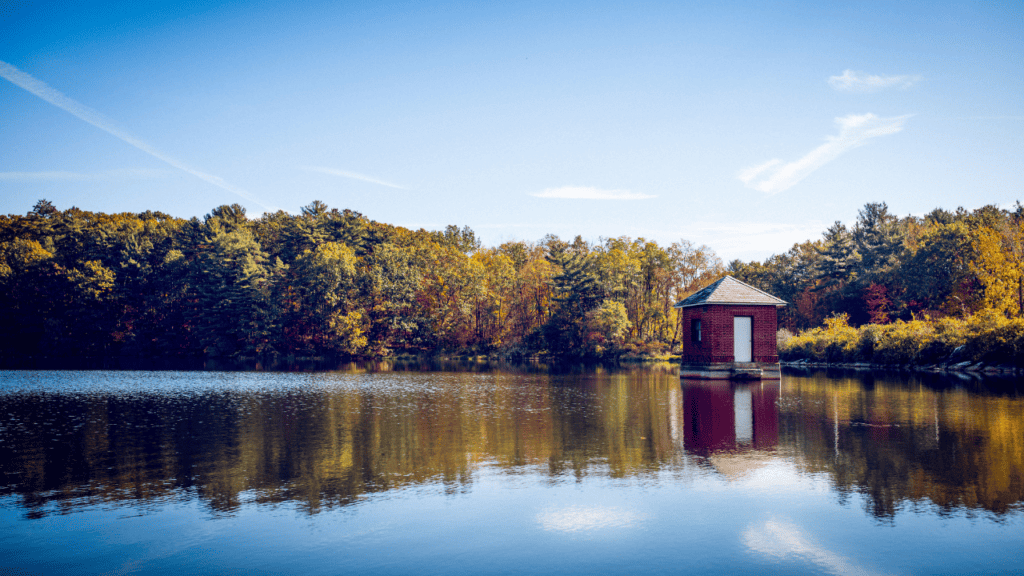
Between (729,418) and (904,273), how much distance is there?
43069 millimetres

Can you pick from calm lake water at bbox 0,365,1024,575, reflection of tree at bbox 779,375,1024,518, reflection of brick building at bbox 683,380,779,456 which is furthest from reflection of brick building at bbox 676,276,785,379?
calm lake water at bbox 0,365,1024,575

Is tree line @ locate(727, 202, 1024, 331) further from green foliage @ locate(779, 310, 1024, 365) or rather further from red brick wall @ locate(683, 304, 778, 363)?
red brick wall @ locate(683, 304, 778, 363)

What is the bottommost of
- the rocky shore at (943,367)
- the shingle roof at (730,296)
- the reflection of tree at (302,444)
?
the rocky shore at (943,367)

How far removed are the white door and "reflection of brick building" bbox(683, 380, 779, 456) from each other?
506cm

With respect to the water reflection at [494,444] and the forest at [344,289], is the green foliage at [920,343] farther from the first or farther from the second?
the forest at [344,289]

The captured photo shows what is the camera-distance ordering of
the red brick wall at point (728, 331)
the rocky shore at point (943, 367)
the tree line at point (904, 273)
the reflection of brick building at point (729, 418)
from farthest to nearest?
the tree line at point (904, 273), the red brick wall at point (728, 331), the rocky shore at point (943, 367), the reflection of brick building at point (729, 418)

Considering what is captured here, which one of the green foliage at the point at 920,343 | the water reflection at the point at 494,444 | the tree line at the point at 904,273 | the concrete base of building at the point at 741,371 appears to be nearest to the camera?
the water reflection at the point at 494,444

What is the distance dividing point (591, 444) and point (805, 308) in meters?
56.1

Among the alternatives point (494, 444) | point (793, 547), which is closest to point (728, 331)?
point (494, 444)

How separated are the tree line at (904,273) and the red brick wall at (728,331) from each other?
13.2 m

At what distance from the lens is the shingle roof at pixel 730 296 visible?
1286 inches

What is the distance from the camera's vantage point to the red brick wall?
32.4 m

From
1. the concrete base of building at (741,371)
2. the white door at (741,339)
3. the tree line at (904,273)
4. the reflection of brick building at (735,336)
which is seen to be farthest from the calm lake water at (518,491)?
the tree line at (904,273)

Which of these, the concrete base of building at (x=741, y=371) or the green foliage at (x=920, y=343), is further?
the green foliage at (x=920, y=343)
